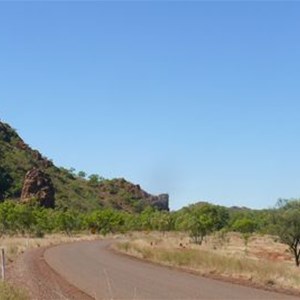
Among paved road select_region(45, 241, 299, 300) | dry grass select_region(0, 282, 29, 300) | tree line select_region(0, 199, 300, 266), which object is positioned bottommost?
dry grass select_region(0, 282, 29, 300)

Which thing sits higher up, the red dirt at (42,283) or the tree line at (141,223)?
the tree line at (141,223)

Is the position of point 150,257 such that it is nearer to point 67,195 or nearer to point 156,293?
point 156,293

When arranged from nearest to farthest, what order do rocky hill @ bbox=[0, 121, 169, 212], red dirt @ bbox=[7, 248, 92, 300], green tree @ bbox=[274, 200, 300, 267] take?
red dirt @ bbox=[7, 248, 92, 300]
green tree @ bbox=[274, 200, 300, 267]
rocky hill @ bbox=[0, 121, 169, 212]

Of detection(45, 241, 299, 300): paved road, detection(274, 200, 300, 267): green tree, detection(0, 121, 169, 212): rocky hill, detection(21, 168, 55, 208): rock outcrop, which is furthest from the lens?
detection(0, 121, 169, 212): rocky hill

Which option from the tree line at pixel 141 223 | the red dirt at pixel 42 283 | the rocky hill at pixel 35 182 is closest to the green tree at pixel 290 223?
the tree line at pixel 141 223

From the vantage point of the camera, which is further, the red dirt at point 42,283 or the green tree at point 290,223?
the green tree at point 290,223

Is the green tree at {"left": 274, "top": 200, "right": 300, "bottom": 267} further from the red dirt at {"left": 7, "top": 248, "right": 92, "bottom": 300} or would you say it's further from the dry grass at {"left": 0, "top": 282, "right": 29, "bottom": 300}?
the dry grass at {"left": 0, "top": 282, "right": 29, "bottom": 300}

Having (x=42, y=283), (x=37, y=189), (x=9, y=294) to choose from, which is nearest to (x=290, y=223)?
(x=42, y=283)

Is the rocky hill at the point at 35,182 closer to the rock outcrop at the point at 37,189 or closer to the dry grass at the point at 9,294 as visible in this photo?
the rock outcrop at the point at 37,189

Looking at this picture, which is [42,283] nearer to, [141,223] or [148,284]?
[148,284]

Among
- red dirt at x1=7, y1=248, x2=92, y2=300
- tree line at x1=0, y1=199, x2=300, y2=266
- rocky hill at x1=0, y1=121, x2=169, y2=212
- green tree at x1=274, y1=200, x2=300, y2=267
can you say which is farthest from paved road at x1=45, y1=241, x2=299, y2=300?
rocky hill at x1=0, y1=121, x2=169, y2=212

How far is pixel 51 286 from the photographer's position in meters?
22.7

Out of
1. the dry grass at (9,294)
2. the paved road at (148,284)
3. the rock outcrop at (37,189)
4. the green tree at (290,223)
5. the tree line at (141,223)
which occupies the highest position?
the rock outcrop at (37,189)

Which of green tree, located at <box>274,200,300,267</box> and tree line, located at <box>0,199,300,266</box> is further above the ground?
tree line, located at <box>0,199,300,266</box>
